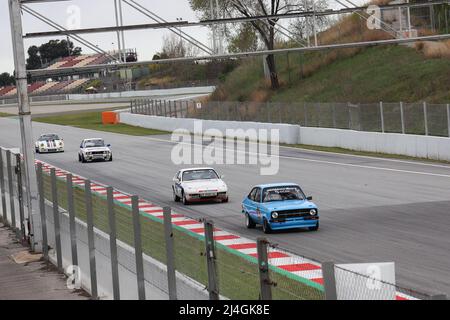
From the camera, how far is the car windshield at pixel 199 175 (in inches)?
1191

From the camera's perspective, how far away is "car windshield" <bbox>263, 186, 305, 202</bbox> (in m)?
23.5

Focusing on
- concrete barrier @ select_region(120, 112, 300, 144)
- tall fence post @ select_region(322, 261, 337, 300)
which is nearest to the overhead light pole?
tall fence post @ select_region(322, 261, 337, 300)

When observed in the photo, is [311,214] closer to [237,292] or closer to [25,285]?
[25,285]

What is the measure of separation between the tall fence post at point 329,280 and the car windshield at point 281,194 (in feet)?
55.3

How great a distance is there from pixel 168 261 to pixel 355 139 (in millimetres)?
37055

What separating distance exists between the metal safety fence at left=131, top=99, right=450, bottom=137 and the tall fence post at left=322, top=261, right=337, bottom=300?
108 ft

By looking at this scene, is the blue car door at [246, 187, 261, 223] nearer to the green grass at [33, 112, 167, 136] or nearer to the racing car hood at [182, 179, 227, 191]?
the racing car hood at [182, 179, 227, 191]

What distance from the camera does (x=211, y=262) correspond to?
929 centimetres

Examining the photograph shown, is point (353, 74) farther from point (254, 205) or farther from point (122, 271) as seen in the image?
point (122, 271)

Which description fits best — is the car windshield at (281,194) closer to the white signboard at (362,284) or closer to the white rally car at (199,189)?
the white rally car at (199,189)

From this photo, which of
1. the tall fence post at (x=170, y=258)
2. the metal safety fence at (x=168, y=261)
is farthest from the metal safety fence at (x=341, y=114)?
the tall fence post at (x=170, y=258)

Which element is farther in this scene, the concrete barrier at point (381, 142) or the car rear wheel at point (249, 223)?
the concrete barrier at point (381, 142)

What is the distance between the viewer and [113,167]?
44250 mm

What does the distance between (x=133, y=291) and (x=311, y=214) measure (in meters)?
11.4
